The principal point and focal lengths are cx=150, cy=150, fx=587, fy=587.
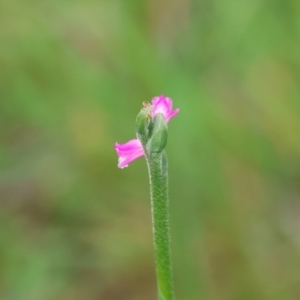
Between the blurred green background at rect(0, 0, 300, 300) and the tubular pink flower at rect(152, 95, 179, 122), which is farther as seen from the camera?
the blurred green background at rect(0, 0, 300, 300)

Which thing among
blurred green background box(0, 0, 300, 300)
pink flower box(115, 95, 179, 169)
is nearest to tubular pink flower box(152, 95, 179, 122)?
pink flower box(115, 95, 179, 169)

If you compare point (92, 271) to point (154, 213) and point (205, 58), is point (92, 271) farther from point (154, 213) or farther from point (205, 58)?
point (154, 213)

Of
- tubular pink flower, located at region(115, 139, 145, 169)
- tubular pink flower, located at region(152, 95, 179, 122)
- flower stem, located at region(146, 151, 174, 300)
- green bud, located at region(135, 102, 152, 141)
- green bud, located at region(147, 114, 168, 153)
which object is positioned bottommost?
flower stem, located at region(146, 151, 174, 300)

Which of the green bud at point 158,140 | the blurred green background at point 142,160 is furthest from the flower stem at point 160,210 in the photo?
the blurred green background at point 142,160

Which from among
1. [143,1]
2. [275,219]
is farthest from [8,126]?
[275,219]

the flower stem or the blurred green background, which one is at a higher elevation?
the blurred green background

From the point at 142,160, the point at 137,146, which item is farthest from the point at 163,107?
the point at 142,160

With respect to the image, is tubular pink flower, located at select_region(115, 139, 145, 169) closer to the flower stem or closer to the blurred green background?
the flower stem

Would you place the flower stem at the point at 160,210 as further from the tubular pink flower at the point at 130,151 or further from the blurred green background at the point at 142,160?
the blurred green background at the point at 142,160
